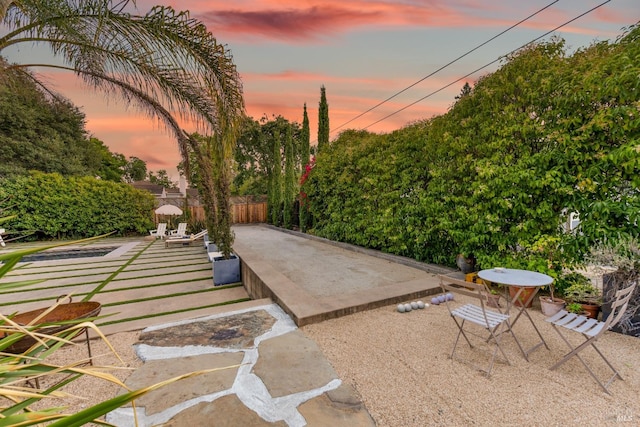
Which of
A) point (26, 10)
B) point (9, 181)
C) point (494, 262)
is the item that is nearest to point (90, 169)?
point (9, 181)

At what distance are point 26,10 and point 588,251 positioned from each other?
25.8 ft

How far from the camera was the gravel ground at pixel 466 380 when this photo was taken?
78.8 inches

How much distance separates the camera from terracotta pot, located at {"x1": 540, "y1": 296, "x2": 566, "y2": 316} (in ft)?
11.5

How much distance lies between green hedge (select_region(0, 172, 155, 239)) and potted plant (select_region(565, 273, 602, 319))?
1587 centimetres

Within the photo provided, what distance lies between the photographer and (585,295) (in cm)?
365

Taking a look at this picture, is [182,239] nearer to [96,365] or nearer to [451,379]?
[96,365]

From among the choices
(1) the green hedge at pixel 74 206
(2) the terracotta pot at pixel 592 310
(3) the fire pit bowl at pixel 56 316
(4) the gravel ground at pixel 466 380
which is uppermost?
(1) the green hedge at pixel 74 206

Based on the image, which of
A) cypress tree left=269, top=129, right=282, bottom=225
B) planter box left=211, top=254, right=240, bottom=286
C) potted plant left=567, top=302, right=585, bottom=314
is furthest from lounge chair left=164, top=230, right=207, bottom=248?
potted plant left=567, top=302, right=585, bottom=314

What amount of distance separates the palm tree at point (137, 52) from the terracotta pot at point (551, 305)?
16.8ft

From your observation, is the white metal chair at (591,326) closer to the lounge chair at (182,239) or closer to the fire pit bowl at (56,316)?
the fire pit bowl at (56,316)

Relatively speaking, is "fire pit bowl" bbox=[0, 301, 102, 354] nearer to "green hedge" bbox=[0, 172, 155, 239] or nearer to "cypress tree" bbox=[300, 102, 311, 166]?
"green hedge" bbox=[0, 172, 155, 239]

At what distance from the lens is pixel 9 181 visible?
11.3m

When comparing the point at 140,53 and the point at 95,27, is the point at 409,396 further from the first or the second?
the point at 95,27

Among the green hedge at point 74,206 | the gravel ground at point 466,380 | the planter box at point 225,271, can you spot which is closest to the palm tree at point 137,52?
the planter box at point 225,271
